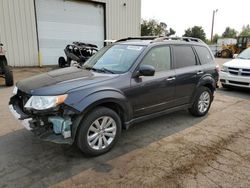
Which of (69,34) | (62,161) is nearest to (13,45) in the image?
(69,34)

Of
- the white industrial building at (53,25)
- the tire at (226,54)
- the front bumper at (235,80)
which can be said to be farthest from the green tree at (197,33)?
the front bumper at (235,80)

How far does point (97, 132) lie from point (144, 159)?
0.79 metres

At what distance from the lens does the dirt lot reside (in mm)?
2852

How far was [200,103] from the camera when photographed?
5.18 metres

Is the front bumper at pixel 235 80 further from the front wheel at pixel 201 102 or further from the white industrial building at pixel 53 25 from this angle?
the white industrial building at pixel 53 25

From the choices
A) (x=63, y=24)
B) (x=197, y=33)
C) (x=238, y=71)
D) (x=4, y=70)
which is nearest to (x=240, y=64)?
(x=238, y=71)

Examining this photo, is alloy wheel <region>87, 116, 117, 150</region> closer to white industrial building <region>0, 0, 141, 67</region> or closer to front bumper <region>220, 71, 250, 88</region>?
front bumper <region>220, 71, 250, 88</region>

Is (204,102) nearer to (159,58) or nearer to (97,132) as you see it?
(159,58)

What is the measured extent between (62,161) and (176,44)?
3.06 metres

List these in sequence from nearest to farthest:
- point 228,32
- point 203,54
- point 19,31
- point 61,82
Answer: point 61,82, point 203,54, point 19,31, point 228,32

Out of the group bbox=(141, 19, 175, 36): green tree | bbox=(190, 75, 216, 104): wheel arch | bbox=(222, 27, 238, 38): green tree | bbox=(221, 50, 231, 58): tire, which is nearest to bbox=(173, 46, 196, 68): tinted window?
bbox=(190, 75, 216, 104): wheel arch

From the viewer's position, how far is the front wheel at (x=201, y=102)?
5063mm

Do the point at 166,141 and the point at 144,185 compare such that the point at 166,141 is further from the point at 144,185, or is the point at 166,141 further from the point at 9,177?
the point at 9,177

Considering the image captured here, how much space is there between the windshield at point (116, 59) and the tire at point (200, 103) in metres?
1.83
